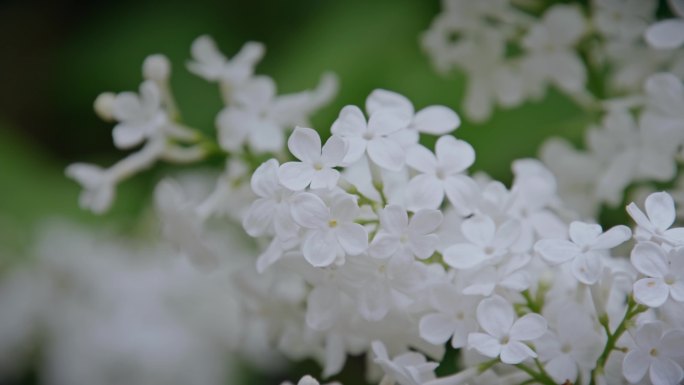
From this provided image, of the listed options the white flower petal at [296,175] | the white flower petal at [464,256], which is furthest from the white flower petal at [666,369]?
the white flower petal at [296,175]

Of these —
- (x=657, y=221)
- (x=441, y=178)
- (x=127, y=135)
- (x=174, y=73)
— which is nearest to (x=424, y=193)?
(x=441, y=178)

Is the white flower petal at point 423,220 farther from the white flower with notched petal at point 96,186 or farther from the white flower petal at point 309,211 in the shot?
the white flower with notched petal at point 96,186

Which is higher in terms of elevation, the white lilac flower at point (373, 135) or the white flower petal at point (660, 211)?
the white lilac flower at point (373, 135)

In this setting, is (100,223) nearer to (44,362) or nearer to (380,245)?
(44,362)

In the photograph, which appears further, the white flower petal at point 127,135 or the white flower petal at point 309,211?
the white flower petal at point 127,135

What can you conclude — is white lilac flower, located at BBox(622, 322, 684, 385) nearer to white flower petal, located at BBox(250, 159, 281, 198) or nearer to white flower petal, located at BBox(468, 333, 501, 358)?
white flower petal, located at BBox(468, 333, 501, 358)

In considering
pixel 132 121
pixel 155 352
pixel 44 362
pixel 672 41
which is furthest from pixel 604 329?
pixel 44 362

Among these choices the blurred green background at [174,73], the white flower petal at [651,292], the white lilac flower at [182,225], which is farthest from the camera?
the blurred green background at [174,73]
